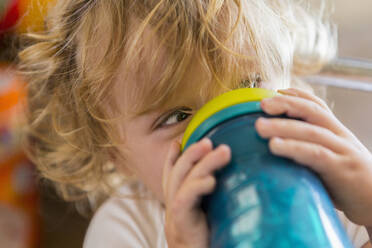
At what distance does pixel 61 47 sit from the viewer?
2.34ft

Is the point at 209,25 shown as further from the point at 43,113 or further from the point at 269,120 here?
the point at 43,113

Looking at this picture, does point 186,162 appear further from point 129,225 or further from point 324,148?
point 129,225

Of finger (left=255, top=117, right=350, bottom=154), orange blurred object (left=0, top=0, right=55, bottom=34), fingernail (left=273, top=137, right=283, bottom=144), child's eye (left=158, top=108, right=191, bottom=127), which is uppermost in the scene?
orange blurred object (left=0, top=0, right=55, bottom=34)

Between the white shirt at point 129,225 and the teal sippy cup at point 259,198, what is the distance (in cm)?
46

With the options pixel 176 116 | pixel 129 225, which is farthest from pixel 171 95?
pixel 129 225

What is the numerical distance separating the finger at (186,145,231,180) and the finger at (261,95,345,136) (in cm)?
6

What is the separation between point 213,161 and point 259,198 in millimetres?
52

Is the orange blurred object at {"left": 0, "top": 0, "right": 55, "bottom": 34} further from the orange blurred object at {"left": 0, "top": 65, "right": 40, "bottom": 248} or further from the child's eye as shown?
the child's eye

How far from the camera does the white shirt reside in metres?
0.86

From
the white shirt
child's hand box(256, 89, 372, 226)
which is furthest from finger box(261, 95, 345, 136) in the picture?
the white shirt

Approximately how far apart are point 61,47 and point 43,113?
0.77 ft

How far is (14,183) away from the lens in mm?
1259

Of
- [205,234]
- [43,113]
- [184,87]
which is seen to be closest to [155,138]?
[184,87]

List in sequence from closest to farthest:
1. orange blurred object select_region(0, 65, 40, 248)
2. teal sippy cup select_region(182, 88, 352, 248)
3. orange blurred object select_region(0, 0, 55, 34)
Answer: teal sippy cup select_region(182, 88, 352, 248), orange blurred object select_region(0, 0, 55, 34), orange blurred object select_region(0, 65, 40, 248)
